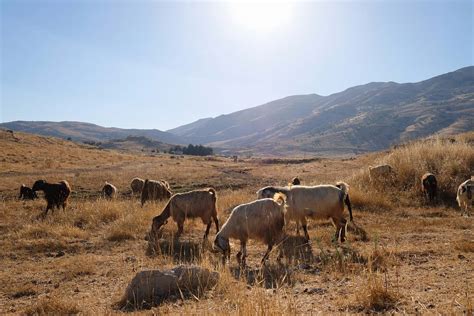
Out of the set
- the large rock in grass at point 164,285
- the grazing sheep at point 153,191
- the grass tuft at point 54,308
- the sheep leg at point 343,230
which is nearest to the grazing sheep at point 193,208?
the sheep leg at point 343,230

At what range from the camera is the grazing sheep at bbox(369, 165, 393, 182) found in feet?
54.2

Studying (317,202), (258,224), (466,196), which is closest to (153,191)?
(317,202)

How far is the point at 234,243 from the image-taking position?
10.3 m

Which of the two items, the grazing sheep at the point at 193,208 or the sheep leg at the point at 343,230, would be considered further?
the grazing sheep at the point at 193,208

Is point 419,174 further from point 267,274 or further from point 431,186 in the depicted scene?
point 267,274

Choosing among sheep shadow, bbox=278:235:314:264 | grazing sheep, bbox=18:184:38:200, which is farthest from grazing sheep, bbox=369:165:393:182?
grazing sheep, bbox=18:184:38:200

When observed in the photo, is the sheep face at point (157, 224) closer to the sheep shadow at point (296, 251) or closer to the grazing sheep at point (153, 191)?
the sheep shadow at point (296, 251)

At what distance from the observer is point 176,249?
9.95 meters

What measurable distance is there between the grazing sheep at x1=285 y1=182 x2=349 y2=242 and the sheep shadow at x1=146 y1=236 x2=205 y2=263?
266 centimetres

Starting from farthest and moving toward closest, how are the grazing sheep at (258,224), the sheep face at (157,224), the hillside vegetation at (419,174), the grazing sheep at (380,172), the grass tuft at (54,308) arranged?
the grazing sheep at (380,172) → the hillside vegetation at (419,174) → the sheep face at (157,224) → the grazing sheep at (258,224) → the grass tuft at (54,308)

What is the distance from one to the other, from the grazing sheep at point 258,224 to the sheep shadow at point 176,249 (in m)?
1.04

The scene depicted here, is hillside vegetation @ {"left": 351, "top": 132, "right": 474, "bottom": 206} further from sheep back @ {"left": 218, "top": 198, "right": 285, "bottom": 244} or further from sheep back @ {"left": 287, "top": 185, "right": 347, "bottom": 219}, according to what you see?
sheep back @ {"left": 218, "top": 198, "right": 285, "bottom": 244}

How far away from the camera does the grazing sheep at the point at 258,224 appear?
8.08 m

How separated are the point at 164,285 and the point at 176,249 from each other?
3.80 m
